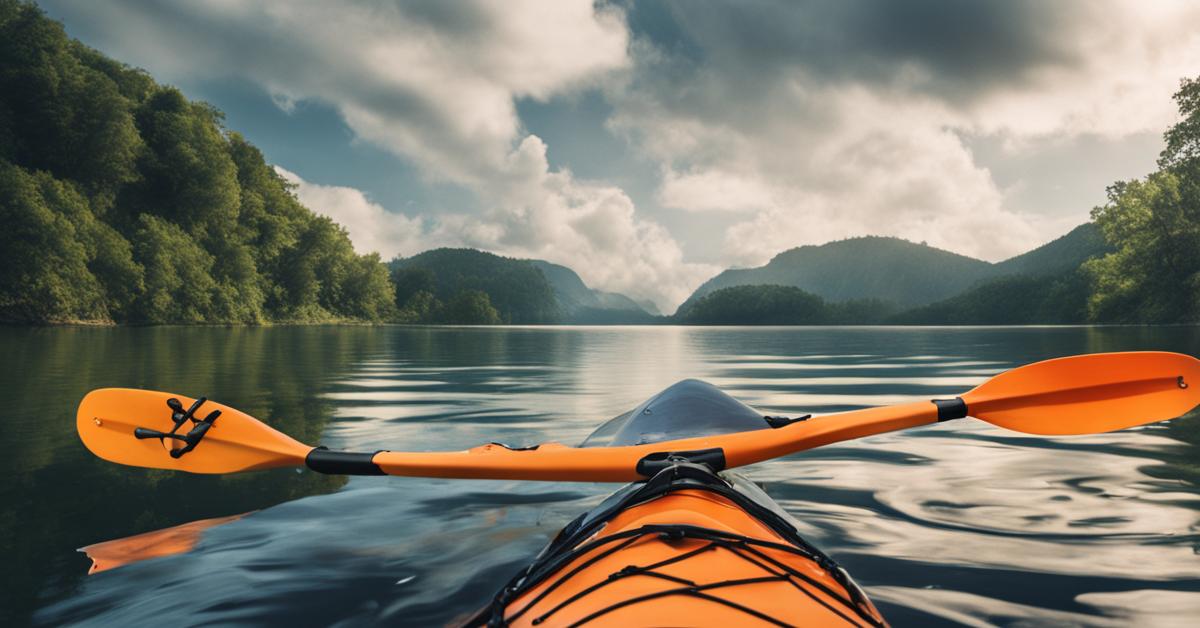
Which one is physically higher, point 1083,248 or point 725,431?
point 1083,248

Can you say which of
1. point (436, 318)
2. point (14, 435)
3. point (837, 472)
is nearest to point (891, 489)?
point (837, 472)

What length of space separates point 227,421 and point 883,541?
338 cm

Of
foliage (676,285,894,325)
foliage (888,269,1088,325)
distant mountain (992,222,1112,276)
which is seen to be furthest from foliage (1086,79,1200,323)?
distant mountain (992,222,1112,276)

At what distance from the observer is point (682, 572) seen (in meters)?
1.68

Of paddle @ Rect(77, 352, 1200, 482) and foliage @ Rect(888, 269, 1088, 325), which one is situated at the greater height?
foliage @ Rect(888, 269, 1088, 325)

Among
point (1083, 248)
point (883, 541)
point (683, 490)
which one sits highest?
point (1083, 248)

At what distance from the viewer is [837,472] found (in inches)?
193

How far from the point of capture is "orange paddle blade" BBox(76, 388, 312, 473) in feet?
10.2

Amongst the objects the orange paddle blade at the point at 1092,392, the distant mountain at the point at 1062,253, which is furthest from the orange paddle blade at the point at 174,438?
the distant mountain at the point at 1062,253

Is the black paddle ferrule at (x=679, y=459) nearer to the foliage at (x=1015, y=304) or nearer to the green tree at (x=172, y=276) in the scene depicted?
the green tree at (x=172, y=276)

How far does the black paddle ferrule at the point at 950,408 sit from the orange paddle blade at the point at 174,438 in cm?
291

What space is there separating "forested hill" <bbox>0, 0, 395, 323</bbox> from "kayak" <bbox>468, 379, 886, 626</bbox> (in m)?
41.5

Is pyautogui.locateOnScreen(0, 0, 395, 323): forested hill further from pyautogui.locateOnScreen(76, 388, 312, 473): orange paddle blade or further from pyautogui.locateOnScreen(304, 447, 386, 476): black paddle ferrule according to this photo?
pyautogui.locateOnScreen(304, 447, 386, 476): black paddle ferrule

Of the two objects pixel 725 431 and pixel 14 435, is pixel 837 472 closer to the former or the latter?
pixel 725 431
